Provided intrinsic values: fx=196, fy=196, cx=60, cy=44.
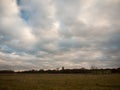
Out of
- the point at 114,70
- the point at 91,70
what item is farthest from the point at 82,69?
the point at 114,70

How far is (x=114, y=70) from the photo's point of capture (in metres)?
179

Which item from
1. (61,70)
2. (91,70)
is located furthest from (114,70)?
(61,70)

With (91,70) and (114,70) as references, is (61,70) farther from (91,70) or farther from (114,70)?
(114,70)

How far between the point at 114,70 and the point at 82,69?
107 ft

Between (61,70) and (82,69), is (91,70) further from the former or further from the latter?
(61,70)

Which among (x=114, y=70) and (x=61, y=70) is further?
(x=61, y=70)

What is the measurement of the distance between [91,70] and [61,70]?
30636 millimetres

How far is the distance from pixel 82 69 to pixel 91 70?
505 inches

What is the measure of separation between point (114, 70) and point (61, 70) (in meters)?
51.9

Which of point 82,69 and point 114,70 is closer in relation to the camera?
point 114,70

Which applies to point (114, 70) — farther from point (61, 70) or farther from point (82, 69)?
point (61, 70)

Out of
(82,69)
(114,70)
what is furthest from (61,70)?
(114,70)

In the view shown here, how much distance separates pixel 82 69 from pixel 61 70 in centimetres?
2114

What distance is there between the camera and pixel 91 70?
7338 inches
